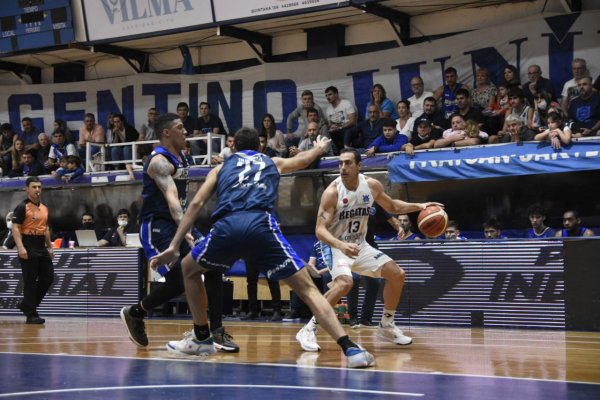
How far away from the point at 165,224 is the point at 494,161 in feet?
25.0

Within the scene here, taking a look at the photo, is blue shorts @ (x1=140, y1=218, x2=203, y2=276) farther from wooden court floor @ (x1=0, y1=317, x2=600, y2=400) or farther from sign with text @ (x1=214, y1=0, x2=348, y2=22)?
sign with text @ (x1=214, y1=0, x2=348, y2=22)

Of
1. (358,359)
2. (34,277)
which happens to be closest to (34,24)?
(34,277)

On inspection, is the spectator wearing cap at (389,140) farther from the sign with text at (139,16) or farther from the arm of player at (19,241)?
the arm of player at (19,241)

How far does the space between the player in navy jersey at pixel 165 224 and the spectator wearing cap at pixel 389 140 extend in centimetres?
801

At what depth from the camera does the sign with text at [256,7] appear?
59.4 feet

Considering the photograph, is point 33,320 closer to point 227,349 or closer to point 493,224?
point 227,349

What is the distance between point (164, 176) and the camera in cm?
846

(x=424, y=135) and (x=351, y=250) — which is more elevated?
(x=424, y=135)

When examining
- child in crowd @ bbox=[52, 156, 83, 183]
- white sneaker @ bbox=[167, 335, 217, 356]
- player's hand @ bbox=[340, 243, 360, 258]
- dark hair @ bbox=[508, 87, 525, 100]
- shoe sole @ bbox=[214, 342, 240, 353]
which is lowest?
shoe sole @ bbox=[214, 342, 240, 353]

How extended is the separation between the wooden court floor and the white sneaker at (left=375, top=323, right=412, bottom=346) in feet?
0.29

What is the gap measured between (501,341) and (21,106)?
17420 millimetres

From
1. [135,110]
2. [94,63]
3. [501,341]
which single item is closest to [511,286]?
[501,341]

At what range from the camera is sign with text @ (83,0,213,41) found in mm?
19672

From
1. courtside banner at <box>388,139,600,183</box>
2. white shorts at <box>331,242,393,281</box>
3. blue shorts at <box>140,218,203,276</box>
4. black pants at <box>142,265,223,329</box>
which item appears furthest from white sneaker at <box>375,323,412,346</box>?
courtside banner at <box>388,139,600,183</box>
